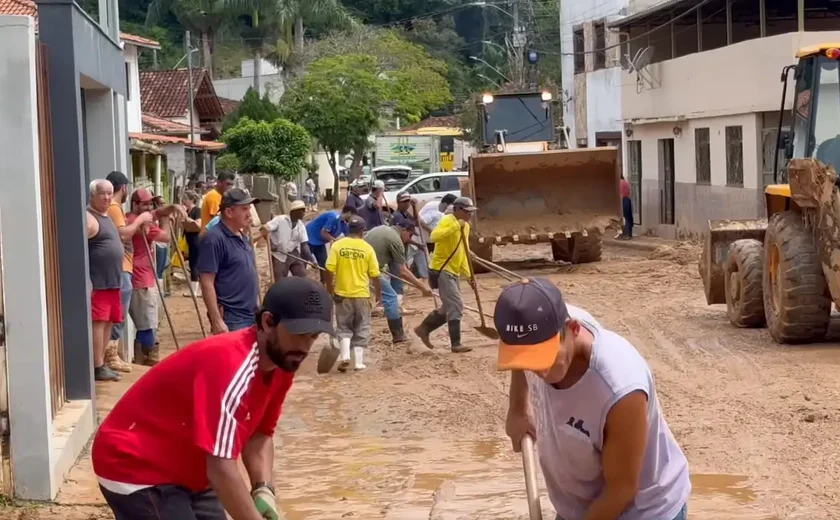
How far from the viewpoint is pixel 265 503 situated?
168 inches

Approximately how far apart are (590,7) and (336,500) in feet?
94.4

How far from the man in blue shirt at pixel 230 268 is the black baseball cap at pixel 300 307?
4.88m

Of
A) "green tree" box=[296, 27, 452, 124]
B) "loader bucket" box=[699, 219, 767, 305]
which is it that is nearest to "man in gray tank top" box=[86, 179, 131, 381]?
"loader bucket" box=[699, 219, 767, 305]

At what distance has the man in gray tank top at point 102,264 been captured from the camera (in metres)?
9.62

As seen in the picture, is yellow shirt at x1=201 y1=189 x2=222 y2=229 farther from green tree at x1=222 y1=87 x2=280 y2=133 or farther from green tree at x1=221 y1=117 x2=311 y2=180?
green tree at x1=222 y1=87 x2=280 y2=133

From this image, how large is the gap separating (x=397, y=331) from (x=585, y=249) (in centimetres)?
831

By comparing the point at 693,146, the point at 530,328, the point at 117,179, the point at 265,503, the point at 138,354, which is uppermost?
the point at 693,146

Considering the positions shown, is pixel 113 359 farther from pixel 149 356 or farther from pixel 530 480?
pixel 530 480

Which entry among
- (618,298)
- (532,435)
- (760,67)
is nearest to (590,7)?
(760,67)

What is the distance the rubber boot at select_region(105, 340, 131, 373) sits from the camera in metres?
10.7

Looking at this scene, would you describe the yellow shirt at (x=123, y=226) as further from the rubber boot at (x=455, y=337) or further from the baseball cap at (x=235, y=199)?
the rubber boot at (x=455, y=337)

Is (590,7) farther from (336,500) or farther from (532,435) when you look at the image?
(532,435)

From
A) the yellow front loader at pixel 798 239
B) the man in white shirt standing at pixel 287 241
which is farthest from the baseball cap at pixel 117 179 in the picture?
the yellow front loader at pixel 798 239

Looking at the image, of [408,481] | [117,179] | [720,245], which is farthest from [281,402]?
[720,245]
